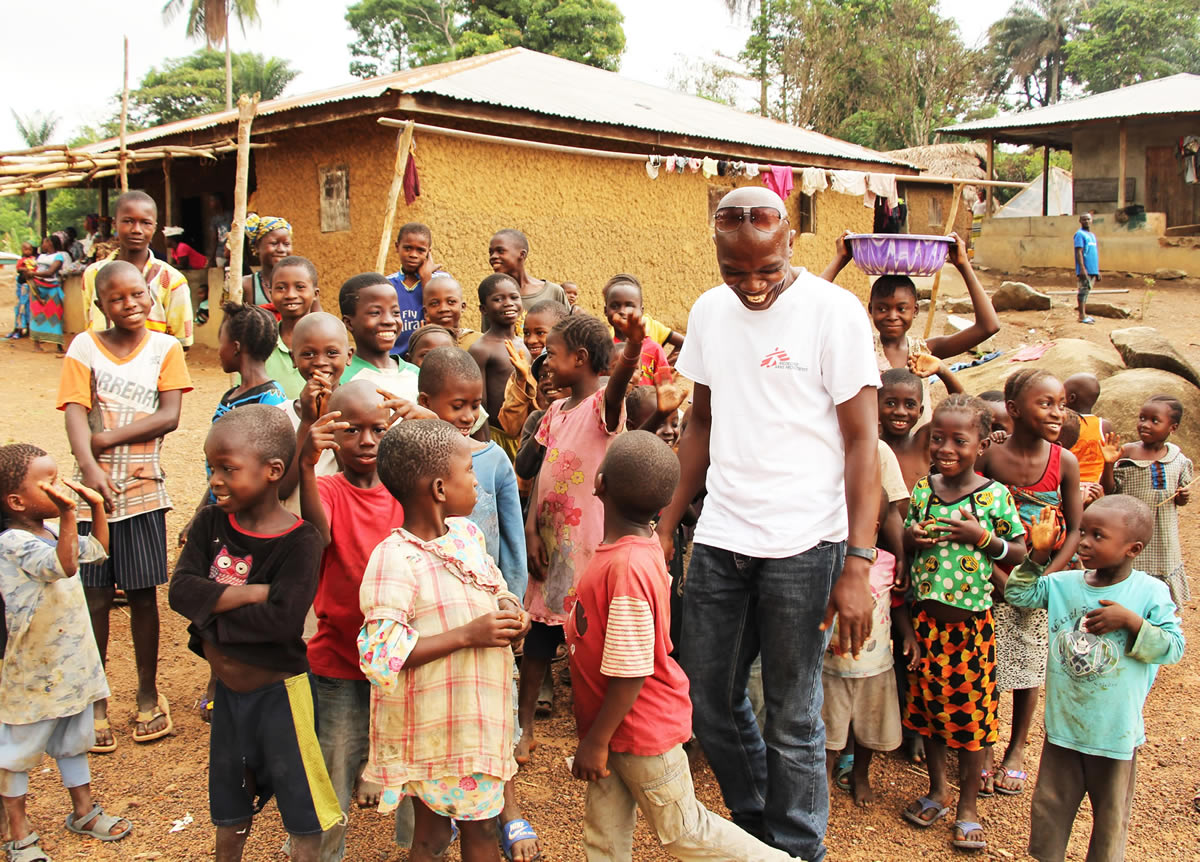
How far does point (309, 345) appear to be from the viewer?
10.3 ft

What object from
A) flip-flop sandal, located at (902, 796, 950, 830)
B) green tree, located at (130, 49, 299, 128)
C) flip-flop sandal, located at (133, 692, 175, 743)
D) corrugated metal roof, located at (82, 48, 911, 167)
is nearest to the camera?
flip-flop sandal, located at (902, 796, 950, 830)

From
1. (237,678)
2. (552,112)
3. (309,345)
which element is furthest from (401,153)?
(237,678)

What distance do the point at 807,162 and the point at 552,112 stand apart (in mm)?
4640

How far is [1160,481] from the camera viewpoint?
14.2ft

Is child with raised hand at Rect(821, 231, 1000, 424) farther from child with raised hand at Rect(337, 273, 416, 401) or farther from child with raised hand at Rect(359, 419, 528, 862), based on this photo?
child with raised hand at Rect(359, 419, 528, 862)

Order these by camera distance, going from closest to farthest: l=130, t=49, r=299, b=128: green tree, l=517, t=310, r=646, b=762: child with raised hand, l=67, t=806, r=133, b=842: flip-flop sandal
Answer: l=67, t=806, r=133, b=842: flip-flop sandal, l=517, t=310, r=646, b=762: child with raised hand, l=130, t=49, r=299, b=128: green tree

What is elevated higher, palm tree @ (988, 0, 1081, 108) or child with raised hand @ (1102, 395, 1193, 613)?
palm tree @ (988, 0, 1081, 108)

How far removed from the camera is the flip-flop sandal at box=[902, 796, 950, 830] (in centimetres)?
307

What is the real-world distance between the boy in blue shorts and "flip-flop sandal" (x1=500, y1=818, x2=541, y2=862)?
55 cm

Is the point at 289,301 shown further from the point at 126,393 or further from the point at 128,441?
the point at 128,441

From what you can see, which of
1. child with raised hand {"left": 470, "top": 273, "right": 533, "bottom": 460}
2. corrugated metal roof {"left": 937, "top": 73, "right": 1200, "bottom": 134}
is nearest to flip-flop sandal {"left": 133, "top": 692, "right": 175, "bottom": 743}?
child with raised hand {"left": 470, "top": 273, "right": 533, "bottom": 460}

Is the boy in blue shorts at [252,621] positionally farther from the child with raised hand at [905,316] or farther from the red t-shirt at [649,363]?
the child with raised hand at [905,316]

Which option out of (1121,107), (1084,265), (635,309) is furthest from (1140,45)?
(635,309)

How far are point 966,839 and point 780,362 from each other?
168 centimetres
